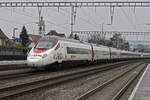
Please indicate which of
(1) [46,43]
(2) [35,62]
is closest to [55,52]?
(1) [46,43]

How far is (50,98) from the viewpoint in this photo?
9.00 metres

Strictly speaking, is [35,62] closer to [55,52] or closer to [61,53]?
[55,52]

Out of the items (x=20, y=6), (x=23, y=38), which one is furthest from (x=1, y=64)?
(x=23, y=38)

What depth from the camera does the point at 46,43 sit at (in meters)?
19.1

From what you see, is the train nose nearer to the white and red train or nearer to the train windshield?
the white and red train

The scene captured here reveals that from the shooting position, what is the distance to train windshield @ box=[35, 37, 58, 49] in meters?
18.7

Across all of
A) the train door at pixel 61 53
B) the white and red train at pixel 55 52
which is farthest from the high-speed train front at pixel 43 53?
Result: the train door at pixel 61 53

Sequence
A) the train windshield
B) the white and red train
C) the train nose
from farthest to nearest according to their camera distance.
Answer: the train windshield < the white and red train < the train nose

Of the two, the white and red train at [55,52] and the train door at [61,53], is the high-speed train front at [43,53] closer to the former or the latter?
the white and red train at [55,52]

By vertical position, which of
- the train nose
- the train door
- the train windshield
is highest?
the train windshield

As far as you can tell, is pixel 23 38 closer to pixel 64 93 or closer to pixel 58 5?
pixel 58 5

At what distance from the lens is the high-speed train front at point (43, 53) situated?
1714cm

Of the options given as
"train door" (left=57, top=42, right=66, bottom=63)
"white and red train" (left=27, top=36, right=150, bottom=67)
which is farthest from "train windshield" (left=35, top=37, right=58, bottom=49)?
"train door" (left=57, top=42, right=66, bottom=63)

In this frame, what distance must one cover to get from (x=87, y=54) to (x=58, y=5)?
684cm
